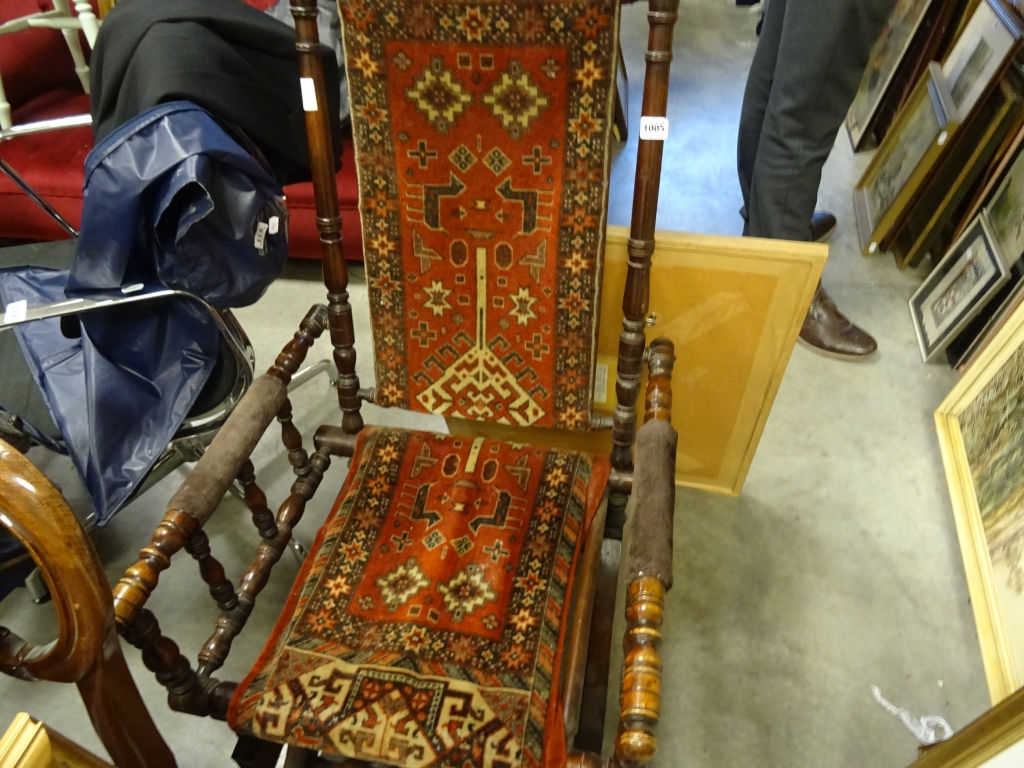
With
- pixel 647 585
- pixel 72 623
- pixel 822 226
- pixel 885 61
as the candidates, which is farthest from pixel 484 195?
pixel 885 61

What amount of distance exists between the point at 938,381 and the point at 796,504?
622 mm

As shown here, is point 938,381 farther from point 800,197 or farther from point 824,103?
point 824,103

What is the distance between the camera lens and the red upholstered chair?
86 centimetres

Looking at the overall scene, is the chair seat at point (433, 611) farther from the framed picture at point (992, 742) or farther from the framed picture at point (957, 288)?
the framed picture at point (957, 288)

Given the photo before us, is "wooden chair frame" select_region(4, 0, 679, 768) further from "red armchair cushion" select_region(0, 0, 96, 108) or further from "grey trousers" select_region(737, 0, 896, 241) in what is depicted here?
"red armchair cushion" select_region(0, 0, 96, 108)

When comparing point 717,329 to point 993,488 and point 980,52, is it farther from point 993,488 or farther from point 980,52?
point 980,52

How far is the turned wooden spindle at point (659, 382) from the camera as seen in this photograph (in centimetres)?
103

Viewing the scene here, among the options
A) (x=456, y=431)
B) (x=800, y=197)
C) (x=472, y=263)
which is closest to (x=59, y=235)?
(x=456, y=431)

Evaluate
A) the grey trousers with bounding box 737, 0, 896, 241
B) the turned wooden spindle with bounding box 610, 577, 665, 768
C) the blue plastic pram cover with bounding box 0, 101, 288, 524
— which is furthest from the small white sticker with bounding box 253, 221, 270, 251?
the grey trousers with bounding box 737, 0, 896, 241

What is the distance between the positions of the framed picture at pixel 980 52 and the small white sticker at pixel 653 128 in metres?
1.43

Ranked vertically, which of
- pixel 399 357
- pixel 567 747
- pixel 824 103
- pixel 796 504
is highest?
pixel 824 103

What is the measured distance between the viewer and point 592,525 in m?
1.11

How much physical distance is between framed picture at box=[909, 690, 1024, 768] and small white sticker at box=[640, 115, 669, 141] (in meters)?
0.79

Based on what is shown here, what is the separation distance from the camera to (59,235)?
7.16 feet
